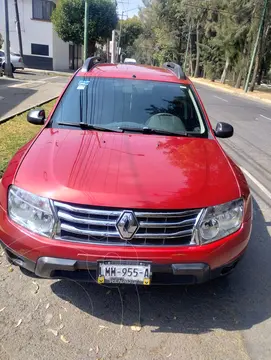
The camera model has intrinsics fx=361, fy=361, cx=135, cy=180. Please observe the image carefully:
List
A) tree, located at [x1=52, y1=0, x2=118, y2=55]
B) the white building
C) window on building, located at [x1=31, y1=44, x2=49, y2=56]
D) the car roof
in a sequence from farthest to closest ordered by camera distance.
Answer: window on building, located at [x1=31, y1=44, x2=49, y2=56] < the white building < tree, located at [x1=52, y1=0, x2=118, y2=55] < the car roof

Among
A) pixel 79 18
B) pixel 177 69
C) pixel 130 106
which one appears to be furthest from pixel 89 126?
pixel 79 18

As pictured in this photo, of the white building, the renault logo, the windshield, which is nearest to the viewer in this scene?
the renault logo

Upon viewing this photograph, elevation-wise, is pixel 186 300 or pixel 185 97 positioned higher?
pixel 185 97

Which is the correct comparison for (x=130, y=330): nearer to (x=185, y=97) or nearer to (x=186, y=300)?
(x=186, y=300)

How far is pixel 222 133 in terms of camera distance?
13.4ft

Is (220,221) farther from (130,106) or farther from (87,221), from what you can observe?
(130,106)

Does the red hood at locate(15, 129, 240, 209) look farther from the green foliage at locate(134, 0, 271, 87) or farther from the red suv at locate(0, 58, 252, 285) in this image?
the green foliage at locate(134, 0, 271, 87)

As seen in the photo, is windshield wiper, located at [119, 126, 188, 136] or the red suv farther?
windshield wiper, located at [119, 126, 188, 136]

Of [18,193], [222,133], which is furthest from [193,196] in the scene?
[222,133]

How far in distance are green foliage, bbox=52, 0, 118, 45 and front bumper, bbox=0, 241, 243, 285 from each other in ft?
124

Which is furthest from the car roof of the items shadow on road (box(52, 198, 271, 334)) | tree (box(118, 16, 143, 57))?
tree (box(118, 16, 143, 57))

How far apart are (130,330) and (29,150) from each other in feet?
5.52

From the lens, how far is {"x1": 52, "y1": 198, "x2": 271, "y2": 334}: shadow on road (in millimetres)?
2750

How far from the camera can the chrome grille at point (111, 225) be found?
2.42 meters
